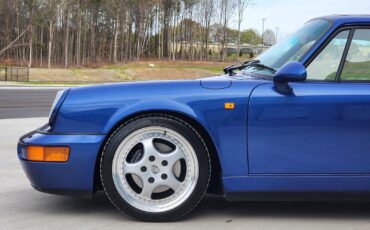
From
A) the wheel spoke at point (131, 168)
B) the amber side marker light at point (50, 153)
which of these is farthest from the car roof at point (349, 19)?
the amber side marker light at point (50, 153)

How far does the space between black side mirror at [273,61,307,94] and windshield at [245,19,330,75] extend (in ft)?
0.82

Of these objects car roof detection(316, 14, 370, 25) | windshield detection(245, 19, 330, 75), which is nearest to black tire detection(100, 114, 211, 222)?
windshield detection(245, 19, 330, 75)

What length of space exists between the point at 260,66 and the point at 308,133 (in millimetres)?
800

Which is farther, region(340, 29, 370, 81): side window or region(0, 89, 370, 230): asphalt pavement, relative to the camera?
region(340, 29, 370, 81): side window

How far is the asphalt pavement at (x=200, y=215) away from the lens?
3.62 m

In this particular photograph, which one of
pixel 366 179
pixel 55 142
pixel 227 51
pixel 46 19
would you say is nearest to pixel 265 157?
pixel 366 179

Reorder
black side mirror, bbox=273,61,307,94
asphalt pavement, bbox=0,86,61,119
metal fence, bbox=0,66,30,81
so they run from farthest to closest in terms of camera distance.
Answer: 1. metal fence, bbox=0,66,30,81
2. asphalt pavement, bbox=0,86,61,119
3. black side mirror, bbox=273,61,307,94

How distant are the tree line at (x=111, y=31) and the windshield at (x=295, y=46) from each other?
5710 cm

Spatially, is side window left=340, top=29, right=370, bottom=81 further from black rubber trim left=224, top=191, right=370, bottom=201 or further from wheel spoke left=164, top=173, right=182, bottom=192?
wheel spoke left=164, top=173, right=182, bottom=192

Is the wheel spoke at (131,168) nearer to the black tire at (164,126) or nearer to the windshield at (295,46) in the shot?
the black tire at (164,126)

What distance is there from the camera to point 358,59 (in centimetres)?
382

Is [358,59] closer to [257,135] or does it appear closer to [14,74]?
[257,135]

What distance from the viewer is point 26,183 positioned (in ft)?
16.7

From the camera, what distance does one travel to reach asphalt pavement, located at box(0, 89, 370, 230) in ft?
11.9
